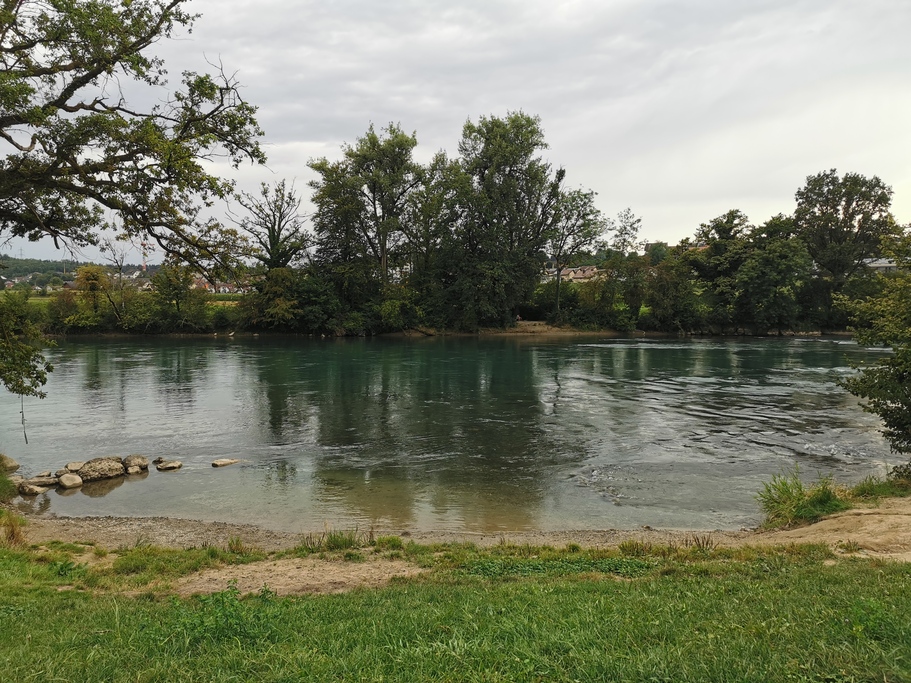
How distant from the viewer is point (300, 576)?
9219mm

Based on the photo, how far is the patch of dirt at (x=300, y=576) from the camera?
8.55 meters

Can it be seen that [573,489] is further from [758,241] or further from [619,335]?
[758,241]

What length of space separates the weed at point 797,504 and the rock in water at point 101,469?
18143 millimetres

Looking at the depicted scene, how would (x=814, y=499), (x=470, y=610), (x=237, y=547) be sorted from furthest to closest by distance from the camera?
(x=814, y=499), (x=237, y=547), (x=470, y=610)

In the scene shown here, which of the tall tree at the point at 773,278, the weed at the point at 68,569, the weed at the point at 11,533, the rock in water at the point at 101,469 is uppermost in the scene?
the tall tree at the point at 773,278

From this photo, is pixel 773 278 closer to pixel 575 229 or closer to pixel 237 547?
pixel 575 229

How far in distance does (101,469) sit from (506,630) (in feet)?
55.5

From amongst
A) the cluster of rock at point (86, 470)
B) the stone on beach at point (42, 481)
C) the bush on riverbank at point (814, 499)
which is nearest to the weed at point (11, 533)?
the cluster of rock at point (86, 470)

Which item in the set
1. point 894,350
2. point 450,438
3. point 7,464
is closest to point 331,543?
point 450,438

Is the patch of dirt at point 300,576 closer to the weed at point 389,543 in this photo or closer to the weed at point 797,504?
the weed at point 389,543

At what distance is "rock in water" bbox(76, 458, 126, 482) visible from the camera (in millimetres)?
17391

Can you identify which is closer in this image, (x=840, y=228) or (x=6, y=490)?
(x=6, y=490)

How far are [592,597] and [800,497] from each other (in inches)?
363

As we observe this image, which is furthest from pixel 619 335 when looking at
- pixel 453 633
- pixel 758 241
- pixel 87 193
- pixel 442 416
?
pixel 453 633
